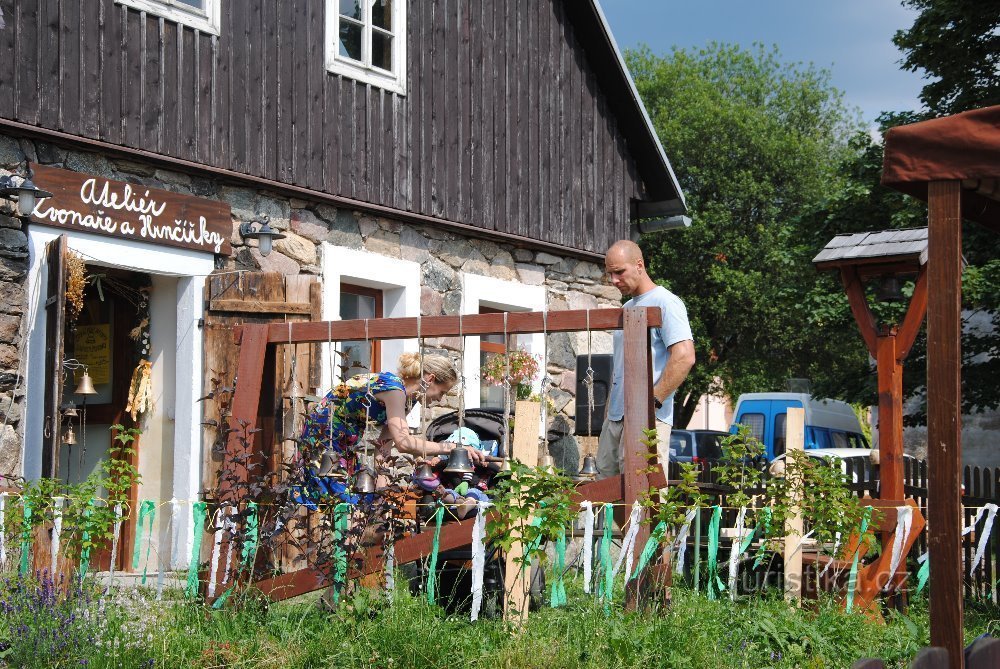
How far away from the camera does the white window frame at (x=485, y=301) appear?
10.4m

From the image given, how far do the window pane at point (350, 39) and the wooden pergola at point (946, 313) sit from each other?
22.0ft

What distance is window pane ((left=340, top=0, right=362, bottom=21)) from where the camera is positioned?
31.2ft

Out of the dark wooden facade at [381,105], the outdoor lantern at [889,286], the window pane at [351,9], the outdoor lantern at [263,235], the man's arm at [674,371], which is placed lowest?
the man's arm at [674,371]

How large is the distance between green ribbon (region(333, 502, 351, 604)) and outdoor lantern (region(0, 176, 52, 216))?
10.5ft

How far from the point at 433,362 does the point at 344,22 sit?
4.49 metres

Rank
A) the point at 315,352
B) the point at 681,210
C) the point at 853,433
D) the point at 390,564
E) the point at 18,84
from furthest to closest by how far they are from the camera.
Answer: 1. the point at 853,433
2. the point at 681,210
3. the point at 315,352
4. the point at 18,84
5. the point at 390,564

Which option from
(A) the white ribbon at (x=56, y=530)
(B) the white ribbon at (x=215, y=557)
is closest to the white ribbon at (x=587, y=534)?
(B) the white ribbon at (x=215, y=557)

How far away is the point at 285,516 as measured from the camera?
197 inches

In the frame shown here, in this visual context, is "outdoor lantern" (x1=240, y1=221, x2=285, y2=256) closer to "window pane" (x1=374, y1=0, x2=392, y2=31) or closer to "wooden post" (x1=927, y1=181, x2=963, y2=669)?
"window pane" (x1=374, y1=0, x2=392, y2=31)

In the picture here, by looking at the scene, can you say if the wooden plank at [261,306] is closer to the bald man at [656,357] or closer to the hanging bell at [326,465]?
the bald man at [656,357]

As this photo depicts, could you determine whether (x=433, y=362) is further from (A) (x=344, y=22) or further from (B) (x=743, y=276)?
(B) (x=743, y=276)

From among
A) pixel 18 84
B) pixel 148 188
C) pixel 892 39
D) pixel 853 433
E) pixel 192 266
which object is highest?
pixel 892 39

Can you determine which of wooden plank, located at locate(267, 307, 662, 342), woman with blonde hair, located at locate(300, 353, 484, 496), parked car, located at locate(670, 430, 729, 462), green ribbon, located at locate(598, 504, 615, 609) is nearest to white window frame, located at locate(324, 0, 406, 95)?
wooden plank, located at locate(267, 307, 662, 342)

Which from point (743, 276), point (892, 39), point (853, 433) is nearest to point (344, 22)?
point (892, 39)
